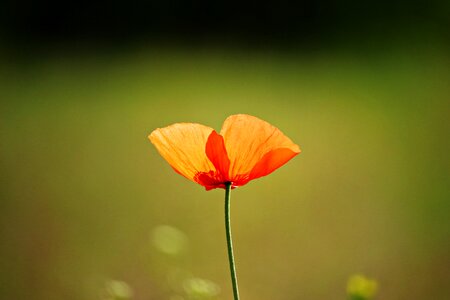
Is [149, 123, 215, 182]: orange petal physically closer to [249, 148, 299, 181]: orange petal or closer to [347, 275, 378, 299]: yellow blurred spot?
[249, 148, 299, 181]: orange petal

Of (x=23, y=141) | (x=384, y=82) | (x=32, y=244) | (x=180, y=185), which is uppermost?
(x=384, y=82)

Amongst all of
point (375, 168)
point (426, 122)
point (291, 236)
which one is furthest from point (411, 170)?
point (291, 236)

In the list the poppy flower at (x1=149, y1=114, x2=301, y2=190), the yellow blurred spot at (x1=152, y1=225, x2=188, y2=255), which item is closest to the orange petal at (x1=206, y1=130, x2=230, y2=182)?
the poppy flower at (x1=149, y1=114, x2=301, y2=190)

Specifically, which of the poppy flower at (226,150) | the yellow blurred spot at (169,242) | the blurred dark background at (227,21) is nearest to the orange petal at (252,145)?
the poppy flower at (226,150)

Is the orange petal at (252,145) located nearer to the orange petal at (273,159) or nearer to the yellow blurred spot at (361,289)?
the orange petal at (273,159)

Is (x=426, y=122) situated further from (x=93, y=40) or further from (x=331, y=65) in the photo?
(x=93, y=40)

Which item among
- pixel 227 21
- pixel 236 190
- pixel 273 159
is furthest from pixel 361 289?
pixel 227 21

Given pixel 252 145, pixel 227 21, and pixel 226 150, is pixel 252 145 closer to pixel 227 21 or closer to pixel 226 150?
pixel 226 150
